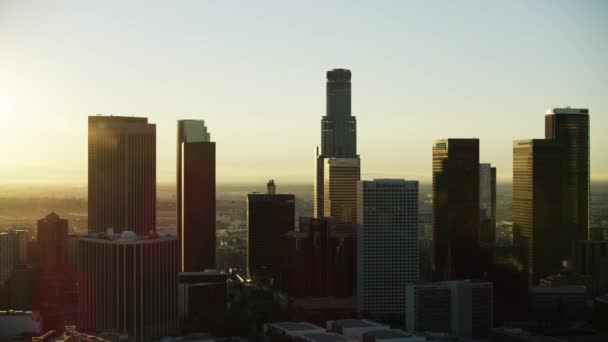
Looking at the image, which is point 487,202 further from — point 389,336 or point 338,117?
point 389,336

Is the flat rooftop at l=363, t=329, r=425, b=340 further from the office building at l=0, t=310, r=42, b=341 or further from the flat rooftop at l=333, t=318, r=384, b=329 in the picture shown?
the office building at l=0, t=310, r=42, b=341

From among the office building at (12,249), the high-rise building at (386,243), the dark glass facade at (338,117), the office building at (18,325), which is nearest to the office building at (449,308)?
the high-rise building at (386,243)

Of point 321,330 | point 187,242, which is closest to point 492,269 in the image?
point 321,330

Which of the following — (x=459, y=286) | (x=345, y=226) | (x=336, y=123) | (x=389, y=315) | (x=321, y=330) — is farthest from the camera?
(x=336, y=123)

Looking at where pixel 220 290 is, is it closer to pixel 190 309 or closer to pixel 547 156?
pixel 190 309

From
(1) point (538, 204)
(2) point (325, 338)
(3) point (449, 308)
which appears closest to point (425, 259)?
(1) point (538, 204)

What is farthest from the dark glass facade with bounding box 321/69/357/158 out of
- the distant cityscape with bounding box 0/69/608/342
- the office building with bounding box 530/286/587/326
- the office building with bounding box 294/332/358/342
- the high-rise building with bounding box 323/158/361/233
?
the office building with bounding box 294/332/358/342

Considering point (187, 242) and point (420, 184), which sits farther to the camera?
point (187, 242)
